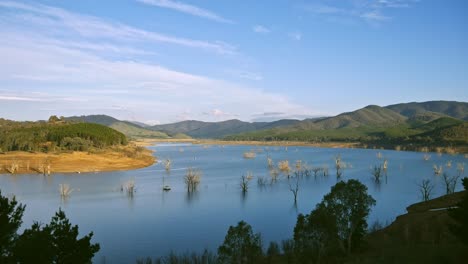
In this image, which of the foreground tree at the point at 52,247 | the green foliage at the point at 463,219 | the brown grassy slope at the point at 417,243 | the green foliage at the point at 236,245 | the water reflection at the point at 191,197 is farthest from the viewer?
the water reflection at the point at 191,197

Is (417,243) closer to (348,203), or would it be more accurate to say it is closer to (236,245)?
(348,203)

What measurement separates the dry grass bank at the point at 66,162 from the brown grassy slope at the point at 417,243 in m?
88.7

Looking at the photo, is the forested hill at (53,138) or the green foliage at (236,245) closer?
the green foliage at (236,245)

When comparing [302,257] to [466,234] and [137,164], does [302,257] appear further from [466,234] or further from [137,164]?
[137,164]

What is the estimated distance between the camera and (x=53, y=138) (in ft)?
431

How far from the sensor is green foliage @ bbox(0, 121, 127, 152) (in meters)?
124

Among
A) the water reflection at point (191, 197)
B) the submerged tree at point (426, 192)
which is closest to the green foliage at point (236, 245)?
the water reflection at point (191, 197)

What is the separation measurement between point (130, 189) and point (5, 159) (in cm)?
6096

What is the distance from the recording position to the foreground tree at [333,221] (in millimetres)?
30188

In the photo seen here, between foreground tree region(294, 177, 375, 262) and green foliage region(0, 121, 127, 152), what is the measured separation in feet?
359

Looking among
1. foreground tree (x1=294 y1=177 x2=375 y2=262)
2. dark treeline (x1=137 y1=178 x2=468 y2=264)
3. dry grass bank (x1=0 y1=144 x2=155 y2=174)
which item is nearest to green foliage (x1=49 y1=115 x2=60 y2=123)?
dry grass bank (x1=0 y1=144 x2=155 y2=174)

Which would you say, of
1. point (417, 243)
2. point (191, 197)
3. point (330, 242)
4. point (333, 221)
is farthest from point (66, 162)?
point (417, 243)

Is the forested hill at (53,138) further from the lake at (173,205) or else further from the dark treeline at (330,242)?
the dark treeline at (330,242)

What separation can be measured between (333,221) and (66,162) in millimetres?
99842
